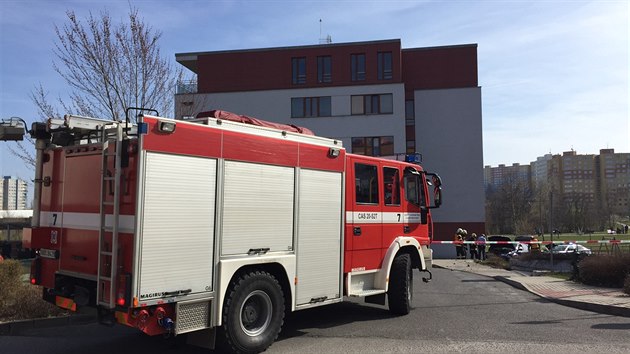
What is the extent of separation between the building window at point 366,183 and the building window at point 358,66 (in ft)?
107


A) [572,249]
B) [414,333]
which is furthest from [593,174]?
[414,333]

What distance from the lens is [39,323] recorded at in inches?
300

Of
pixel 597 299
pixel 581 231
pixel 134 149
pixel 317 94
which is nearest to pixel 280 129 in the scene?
pixel 134 149

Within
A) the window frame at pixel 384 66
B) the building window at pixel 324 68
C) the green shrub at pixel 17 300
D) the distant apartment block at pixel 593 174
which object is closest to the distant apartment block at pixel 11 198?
the building window at pixel 324 68

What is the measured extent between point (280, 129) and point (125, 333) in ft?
12.9

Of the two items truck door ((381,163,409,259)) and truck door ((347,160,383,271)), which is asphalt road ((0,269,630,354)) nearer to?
truck door ((347,160,383,271))

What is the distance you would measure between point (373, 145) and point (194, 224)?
34.3 m

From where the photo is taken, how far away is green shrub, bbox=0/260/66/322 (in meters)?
7.75

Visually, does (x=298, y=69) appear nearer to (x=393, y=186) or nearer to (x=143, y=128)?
(x=393, y=186)

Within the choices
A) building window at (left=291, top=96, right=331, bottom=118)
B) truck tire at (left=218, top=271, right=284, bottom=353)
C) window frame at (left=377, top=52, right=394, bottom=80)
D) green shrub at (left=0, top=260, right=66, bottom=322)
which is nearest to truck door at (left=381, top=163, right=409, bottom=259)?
truck tire at (left=218, top=271, right=284, bottom=353)

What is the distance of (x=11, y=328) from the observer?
7.34 meters

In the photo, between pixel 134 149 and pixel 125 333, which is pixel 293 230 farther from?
pixel 125 333

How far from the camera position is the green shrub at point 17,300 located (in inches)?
305

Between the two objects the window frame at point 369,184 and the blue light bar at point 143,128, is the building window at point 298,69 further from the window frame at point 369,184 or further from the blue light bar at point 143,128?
the blue light bar at point 143,128
